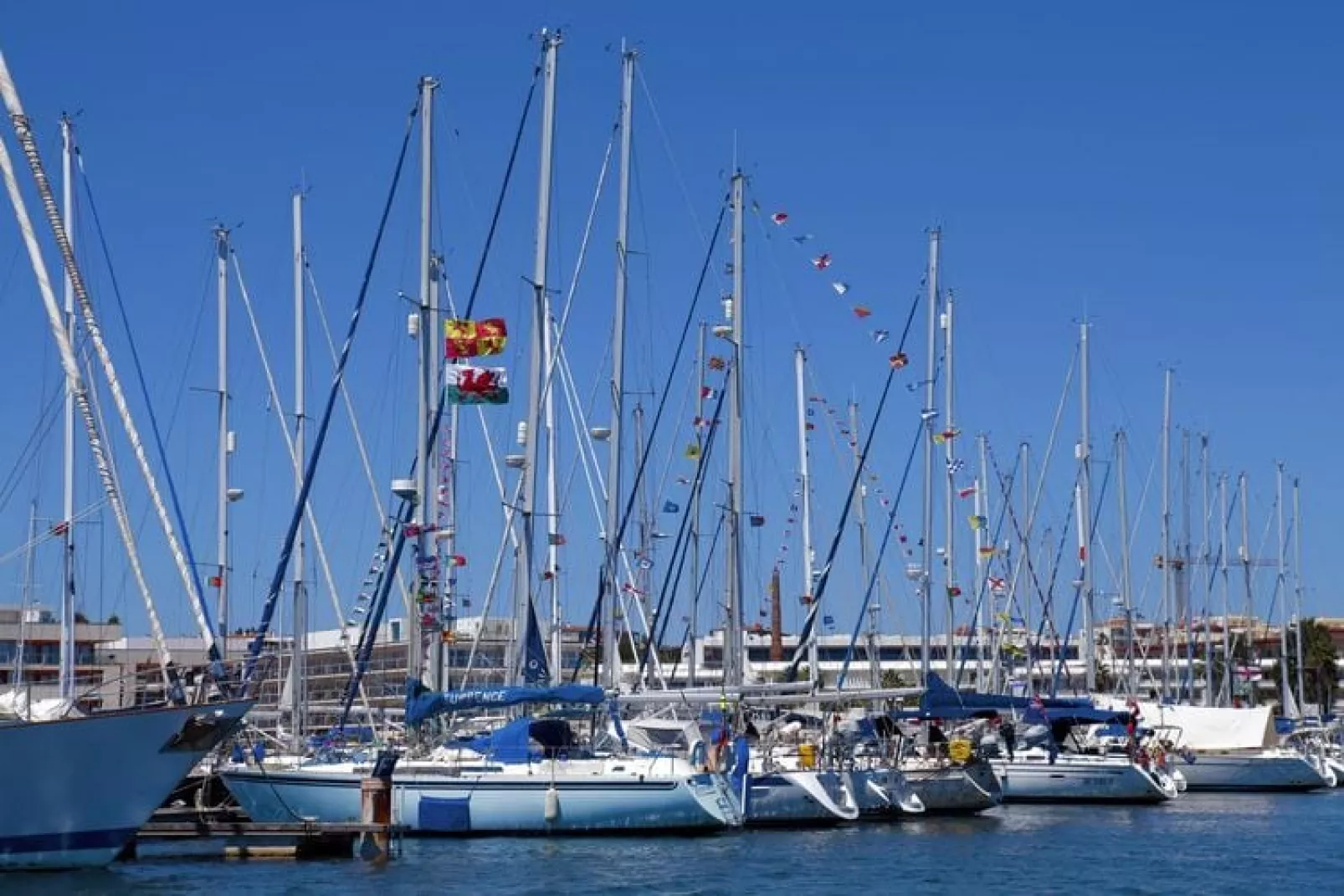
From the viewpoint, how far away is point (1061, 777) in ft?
184

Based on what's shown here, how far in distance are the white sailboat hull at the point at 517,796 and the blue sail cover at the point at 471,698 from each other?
127 cm

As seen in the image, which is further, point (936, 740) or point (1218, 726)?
point (1218, 726)

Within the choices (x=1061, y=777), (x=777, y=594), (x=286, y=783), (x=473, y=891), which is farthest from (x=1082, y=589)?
(x=473, y=891)

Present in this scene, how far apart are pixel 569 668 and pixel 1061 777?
116ft

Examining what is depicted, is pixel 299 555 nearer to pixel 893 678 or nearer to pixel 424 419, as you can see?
pixel 424 419

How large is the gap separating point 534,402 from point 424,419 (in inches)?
121

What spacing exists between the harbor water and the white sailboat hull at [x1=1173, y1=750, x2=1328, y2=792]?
54.3 ft

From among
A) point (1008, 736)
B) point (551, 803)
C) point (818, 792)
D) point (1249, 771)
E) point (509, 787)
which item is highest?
point (1008, 736)

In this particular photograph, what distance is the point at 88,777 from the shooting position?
32531 mm

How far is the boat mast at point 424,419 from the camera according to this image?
137 ft

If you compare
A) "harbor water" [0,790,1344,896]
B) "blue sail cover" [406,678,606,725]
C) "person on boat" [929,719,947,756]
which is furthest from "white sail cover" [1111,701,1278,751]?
"blue sail cover" [406,678,606,725]

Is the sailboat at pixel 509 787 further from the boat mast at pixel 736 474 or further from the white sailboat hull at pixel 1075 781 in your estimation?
the white sailboat hull at pixel 1075 781

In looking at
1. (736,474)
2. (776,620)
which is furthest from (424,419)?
(776,620)

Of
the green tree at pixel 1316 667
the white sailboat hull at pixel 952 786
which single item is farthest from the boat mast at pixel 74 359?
the green tree at pixel 1316 667
